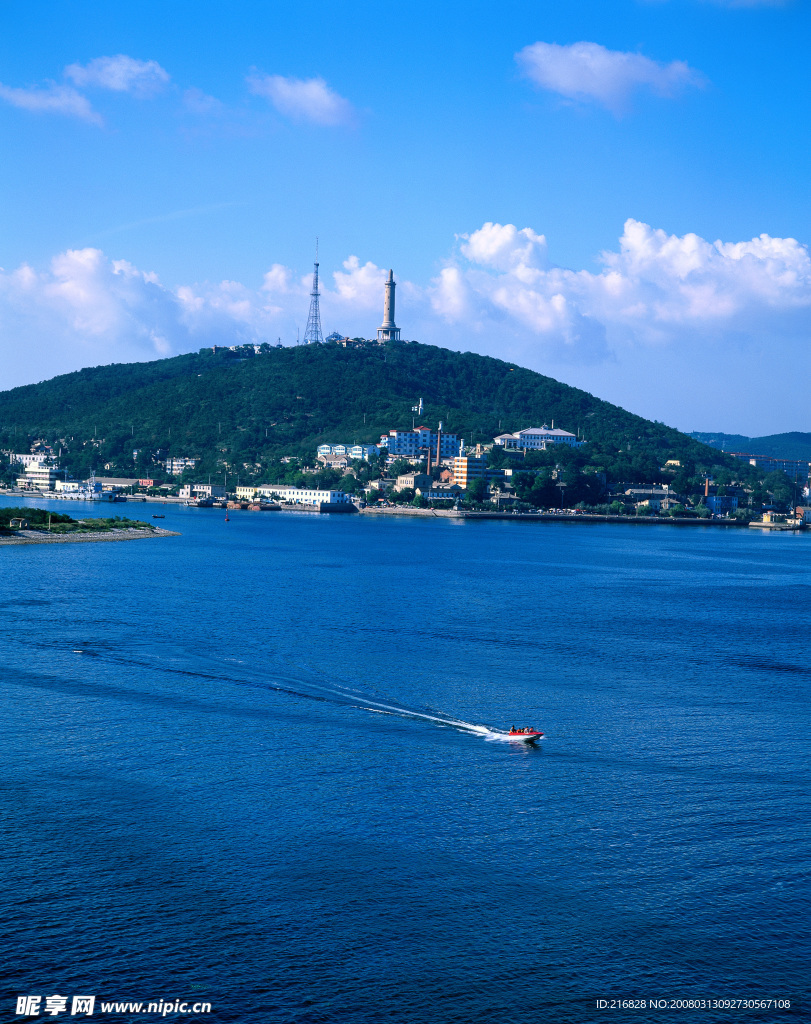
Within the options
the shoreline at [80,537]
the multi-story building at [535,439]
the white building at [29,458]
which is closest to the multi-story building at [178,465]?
the white building at [29,458]

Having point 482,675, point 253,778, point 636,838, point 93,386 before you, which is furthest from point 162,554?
→ point 93,386

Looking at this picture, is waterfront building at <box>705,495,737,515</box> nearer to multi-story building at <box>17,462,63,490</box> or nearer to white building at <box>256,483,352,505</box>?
white building at <box>256,483,352,505</box>

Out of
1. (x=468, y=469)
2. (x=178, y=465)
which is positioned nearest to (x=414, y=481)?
(x=468, y=469)

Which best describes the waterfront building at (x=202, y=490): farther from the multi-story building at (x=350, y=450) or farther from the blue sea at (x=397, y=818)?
the blue sea at (x=397, y=818)

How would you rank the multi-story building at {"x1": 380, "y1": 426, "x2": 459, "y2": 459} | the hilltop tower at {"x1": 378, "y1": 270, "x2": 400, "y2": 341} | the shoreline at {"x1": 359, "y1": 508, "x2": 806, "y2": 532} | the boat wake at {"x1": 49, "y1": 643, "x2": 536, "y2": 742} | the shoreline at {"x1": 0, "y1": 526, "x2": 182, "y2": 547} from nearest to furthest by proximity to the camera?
the boat wake at {"x1": 49, "y1": 643, "x2": 536, "y2": 742} → the shoreline at {"x1": 0, "y1": 526, "x2": 182, "y2": 547} → the shoreline at {"x1": 359, "y1": 508, "x2": 806, "y2": 532} → the multi-story building at {"x1": 380, "y1": 426, "x2": 459, "y2": 459} → the hilltop tower at {"x1": 378, "y1": 270, "x2": 400, "y2": 341}

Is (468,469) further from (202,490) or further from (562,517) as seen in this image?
(202,490)

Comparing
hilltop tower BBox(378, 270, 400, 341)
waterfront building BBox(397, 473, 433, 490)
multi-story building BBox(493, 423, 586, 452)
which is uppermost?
hilltop tower BBox(378, 270, 400, 341)

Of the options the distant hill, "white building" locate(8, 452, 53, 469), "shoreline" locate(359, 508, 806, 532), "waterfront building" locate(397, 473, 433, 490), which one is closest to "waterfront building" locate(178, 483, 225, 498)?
the distant hill
